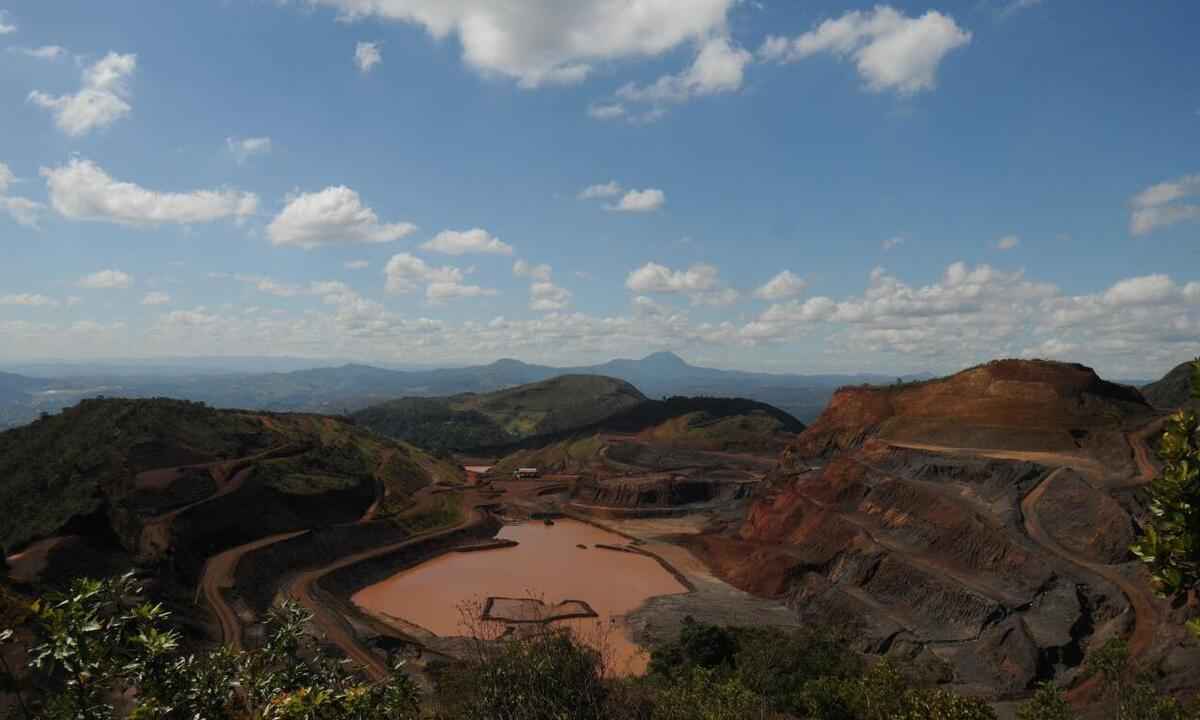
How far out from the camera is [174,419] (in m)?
69.3

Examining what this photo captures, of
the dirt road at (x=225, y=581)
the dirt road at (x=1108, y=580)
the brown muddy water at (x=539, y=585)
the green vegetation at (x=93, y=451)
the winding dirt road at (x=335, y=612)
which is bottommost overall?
the brown muddy water at (x=539, y=585)

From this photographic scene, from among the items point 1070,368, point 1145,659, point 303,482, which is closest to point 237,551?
point 303,482

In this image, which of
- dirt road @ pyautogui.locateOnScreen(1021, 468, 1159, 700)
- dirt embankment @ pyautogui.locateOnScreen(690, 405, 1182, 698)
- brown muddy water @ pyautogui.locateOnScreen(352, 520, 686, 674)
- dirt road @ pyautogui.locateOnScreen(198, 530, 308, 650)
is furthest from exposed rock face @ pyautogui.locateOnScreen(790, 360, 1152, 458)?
dirt road @ pyautogui.locateOnScreen(198, 530, 308, 650)

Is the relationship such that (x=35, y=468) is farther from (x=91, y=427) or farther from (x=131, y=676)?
(x=131, y=676)

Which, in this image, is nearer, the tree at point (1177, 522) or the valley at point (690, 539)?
the tree at point (1177, 522)

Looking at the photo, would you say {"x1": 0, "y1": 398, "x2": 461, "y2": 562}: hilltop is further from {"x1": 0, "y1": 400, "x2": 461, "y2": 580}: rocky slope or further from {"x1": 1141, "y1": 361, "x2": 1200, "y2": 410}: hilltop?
{"x1": 1141, "y1": 361, "x2": 1200, "y2": 410}: hilltop

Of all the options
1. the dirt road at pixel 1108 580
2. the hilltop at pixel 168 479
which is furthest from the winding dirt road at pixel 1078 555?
the hilltop at pixel 168 479

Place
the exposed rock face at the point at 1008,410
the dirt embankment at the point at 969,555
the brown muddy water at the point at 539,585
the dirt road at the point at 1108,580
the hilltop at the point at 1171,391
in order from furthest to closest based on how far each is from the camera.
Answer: the hilltop at the point at 1171,391 → the exposed rock face at the point at 1008,410 → the brown muddy water at the point at 539,585 → the dirt embankment at the point at 969,555 → the dirt road at the point at 1108,580

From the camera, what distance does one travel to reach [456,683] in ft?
74.3

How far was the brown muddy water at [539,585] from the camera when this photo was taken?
44.9 meters

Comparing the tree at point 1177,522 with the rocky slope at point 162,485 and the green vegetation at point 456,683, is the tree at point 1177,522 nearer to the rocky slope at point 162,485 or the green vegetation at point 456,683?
the green vegetation at point 456,683

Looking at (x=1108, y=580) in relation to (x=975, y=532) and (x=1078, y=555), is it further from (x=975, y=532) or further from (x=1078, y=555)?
(x=975, y=532)

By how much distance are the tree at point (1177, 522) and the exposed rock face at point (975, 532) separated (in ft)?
92.9

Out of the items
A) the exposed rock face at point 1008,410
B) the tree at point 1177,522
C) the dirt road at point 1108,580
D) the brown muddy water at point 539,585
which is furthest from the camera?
the exposed rock face at point 1008,410
